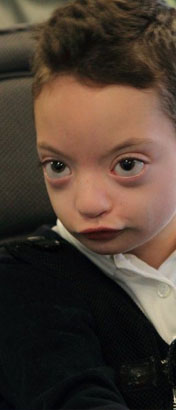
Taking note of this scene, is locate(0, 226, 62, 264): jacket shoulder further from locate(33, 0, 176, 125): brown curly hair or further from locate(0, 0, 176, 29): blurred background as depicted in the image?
locate(0, 0, 176, 29): blurred background

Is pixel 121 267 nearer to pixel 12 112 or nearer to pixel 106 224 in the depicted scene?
pixel 106 224

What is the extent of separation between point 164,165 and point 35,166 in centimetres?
34

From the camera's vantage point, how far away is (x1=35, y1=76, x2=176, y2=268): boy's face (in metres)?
0.65

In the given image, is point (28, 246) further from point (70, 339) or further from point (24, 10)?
point (24, 10)

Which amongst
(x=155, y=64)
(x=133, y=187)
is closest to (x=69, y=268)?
(x=133, y=187)

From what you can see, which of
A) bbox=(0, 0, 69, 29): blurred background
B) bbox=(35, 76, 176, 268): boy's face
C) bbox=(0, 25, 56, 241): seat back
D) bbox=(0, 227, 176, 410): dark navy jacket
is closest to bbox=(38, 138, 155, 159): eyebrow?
bbox=(35, 76, 176, 268): boy's face

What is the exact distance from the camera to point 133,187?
68cm

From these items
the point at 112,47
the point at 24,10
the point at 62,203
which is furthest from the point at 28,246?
the point at 24,10

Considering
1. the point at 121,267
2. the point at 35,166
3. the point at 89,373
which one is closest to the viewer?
the point at 89,373

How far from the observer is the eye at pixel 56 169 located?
688 millimetres

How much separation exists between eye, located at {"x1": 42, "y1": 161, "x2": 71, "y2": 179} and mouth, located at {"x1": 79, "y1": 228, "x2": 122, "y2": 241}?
2.4 inches

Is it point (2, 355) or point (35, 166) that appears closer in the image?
point (2, 355)

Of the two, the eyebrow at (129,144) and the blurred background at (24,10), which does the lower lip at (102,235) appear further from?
the blurred background at (24,10)

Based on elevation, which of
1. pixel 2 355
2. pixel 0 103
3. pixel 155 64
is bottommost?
pixel 2 355
